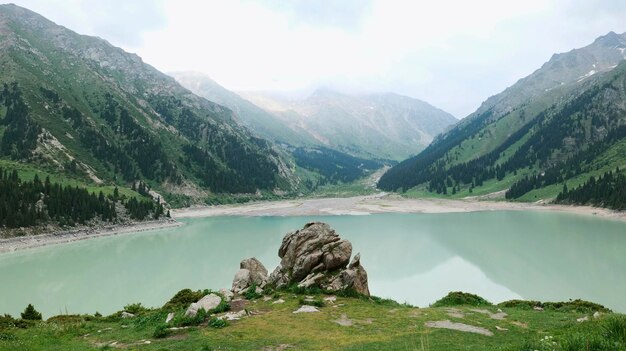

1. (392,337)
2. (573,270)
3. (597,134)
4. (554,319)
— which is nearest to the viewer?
(392,337)

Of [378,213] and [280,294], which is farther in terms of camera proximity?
[378,213]

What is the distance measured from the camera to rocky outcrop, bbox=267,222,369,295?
27.0 metres

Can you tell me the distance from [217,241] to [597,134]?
194m

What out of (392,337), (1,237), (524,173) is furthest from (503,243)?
(524,173)

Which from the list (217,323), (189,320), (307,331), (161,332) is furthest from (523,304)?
(161,332)

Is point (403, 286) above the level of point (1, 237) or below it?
below

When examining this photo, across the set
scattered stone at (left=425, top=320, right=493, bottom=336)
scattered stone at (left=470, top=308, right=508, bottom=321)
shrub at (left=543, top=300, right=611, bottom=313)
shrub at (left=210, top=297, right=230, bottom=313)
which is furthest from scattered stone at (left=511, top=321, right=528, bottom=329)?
shrub at (left=210, top=297, right=230, bottom=313)

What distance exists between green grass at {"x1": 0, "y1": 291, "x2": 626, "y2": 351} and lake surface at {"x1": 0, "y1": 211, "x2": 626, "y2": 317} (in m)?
19.2

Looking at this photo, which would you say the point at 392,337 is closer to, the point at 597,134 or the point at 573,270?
the point at 573,270

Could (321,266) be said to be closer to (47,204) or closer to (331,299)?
(331,299)

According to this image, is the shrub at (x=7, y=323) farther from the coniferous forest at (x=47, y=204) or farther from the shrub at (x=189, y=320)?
the coniferous forest at (x=47, y=204)

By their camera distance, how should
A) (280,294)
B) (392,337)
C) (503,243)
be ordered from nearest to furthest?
1. (392,337)
2. (280,294)
3. (503,243)

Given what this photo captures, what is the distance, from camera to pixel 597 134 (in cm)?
19588

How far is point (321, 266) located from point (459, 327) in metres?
11.3
